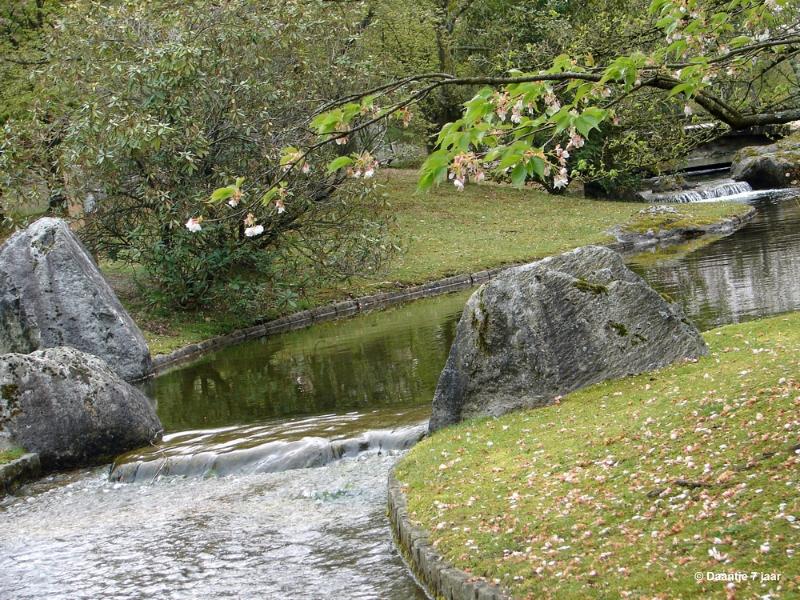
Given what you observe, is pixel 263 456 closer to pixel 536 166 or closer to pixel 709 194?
pixel 536 166

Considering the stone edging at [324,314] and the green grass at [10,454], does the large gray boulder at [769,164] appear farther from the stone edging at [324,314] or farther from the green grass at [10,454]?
the green grass at [10,454]

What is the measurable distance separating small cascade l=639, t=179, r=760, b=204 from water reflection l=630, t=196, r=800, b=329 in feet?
30.3

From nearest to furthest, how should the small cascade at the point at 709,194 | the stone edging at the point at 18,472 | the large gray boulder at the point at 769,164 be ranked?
the stone edging at the point at 18,472
the small cascade at the point at 709,194
the large gray boulder at the point at 769,164

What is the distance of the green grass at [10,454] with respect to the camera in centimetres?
1356

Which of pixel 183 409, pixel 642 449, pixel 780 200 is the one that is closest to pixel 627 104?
pixel 642 449

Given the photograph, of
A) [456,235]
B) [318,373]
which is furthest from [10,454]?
[456,235]

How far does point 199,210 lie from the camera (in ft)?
78.4

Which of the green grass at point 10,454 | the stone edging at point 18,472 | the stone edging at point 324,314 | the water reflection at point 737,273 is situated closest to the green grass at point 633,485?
the stone edging at point 18,472

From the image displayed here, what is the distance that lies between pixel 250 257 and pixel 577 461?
59.8ft

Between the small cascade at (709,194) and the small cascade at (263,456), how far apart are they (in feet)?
110

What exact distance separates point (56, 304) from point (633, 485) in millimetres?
15419

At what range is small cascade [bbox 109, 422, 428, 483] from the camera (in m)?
12.9

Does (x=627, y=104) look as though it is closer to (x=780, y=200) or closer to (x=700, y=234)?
(x=700, y=234)

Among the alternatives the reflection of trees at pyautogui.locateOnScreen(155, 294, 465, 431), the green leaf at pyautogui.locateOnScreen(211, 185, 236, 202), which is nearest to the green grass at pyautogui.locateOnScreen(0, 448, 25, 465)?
the reflection of trees at pyautogui.locateOnScreen(155, 294, 465, 431)
